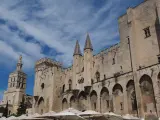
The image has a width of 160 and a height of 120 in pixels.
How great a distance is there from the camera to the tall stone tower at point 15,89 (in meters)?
83.6

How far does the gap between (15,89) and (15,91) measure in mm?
1512

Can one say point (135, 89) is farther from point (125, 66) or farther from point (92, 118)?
point (92, 118)

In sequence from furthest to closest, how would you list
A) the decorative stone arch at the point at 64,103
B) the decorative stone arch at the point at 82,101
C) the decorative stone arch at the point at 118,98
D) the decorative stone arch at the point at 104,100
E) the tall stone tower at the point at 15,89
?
1. the tall stone tower at the point at 15,89
2. the decorative stone arch at the point at 64,103
3. the decorative stone arch at the point at 82,101
4. the decorative stone arch at the point at 104,100
5. the decorative stone arch at the point at 118,98

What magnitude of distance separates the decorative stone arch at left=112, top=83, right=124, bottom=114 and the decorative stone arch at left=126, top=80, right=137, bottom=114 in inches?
47.6

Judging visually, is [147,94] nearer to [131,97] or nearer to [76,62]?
[131,97]

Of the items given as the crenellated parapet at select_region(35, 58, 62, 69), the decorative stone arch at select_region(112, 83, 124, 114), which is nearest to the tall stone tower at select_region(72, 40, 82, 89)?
the decorative stone arch at select_region(112, 83, 124, 114)

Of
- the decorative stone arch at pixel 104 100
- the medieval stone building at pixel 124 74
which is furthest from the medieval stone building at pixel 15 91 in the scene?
the decorative stone arch at pixel 104 100

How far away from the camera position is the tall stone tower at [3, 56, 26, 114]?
83.6 m

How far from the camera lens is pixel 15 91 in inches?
3440

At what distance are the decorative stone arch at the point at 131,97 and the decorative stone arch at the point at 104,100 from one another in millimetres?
4088

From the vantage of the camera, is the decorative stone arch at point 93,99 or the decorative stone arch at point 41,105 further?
the decorative stone arch at point 41,105

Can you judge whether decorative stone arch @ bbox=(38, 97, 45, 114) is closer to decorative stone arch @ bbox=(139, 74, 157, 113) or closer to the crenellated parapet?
the crenellated parapet

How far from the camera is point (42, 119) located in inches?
627

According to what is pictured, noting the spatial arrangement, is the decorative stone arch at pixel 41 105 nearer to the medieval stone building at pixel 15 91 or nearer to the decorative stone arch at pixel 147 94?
the decorative stone arch at pixel 147 94
